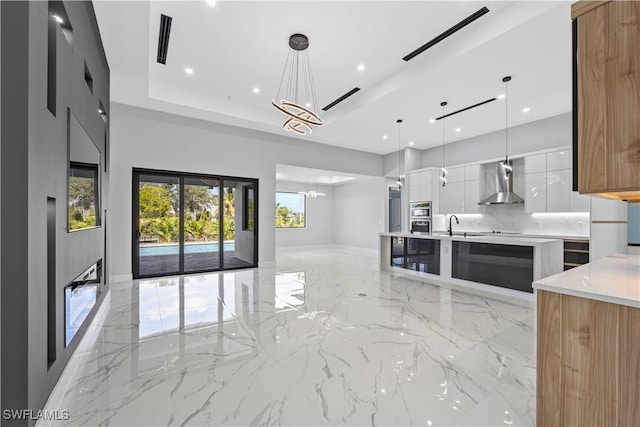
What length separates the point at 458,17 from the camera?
Result: 351 centimetres

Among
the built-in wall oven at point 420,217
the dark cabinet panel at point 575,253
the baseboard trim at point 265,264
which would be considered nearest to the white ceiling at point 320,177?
the built-in wall oven at point 420,217

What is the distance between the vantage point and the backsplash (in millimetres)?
5926

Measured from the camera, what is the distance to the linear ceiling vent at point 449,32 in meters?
3.41

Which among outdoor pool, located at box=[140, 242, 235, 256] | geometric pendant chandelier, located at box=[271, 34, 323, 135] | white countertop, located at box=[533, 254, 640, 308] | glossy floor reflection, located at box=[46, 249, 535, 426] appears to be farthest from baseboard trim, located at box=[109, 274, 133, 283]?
white countertop, located at box=[533, 254, 640, 308]

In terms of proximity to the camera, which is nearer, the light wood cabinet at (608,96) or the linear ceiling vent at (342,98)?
the light wood cabinet at (608,96)

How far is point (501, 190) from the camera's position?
702 centimetres

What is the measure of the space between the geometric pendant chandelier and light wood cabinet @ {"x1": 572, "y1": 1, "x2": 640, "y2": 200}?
2978 millimetres

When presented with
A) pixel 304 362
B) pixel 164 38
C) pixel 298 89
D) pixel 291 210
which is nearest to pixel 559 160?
pixel 298 89

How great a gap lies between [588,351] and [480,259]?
357cm

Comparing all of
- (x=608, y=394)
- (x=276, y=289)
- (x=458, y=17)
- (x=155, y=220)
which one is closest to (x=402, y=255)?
(x=276, y=289)

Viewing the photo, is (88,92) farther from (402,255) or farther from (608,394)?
(402,255)

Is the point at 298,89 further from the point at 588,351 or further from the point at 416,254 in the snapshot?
the point at 588,351

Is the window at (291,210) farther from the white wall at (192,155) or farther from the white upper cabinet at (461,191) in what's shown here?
the white upper cabinet at (461,191)

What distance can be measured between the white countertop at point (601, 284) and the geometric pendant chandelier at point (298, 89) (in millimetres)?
3329
